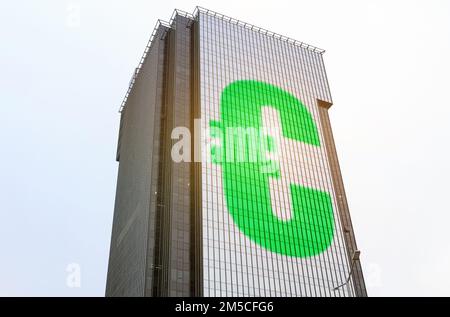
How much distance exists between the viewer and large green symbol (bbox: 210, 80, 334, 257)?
103 meters

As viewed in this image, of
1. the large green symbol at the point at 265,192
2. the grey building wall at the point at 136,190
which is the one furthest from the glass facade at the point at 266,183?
the grey building wall at the point at 136,190

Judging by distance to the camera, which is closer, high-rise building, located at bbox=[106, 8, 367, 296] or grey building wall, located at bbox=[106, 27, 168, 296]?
high-rise building, located at bbox=[106, 8, 367, 296]

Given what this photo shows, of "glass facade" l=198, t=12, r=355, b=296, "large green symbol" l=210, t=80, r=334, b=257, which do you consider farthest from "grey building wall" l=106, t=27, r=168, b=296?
"large green symbol" l=210, t=80, r=334, b=257

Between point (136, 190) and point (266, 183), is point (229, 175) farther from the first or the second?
point (136, 190)

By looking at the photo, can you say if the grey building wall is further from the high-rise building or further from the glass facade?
the glass facade

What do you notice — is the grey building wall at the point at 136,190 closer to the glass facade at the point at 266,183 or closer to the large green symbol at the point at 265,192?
the glass facade at the point at 266,183

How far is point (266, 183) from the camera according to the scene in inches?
4328

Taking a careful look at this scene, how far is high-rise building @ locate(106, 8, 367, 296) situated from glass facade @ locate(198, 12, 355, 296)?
26 centimetres

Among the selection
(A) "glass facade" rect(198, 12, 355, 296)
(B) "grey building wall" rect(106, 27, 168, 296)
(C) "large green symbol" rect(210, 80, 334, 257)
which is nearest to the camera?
(A) "glass facade" rect(198, 12, 355, 296)
